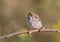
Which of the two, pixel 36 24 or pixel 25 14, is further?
pixel 25 14

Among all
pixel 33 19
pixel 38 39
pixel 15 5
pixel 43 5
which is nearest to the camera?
pixel 33 19

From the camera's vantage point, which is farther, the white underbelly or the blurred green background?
the blurred green background

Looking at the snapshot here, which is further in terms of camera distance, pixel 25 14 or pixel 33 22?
pixel 25 14

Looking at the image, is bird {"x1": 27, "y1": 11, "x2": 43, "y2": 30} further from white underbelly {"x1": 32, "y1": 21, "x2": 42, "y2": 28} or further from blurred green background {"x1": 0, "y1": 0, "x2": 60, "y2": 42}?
blurred green background {"x1": 0, "y1": 0, "x2": 60, "y2": 42}

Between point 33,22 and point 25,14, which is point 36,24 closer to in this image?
point 33,22

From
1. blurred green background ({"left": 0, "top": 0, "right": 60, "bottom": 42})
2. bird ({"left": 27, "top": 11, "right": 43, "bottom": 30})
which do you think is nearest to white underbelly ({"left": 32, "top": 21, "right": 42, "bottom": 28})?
bird ({"left": 27, "top": 11, "right": 43, "bottom": 30})

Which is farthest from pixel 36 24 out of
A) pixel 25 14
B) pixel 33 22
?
pixel 25 14

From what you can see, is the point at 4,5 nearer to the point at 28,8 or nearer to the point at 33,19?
the point at 28,8

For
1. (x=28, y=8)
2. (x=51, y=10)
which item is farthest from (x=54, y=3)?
(x=28, y=8)
